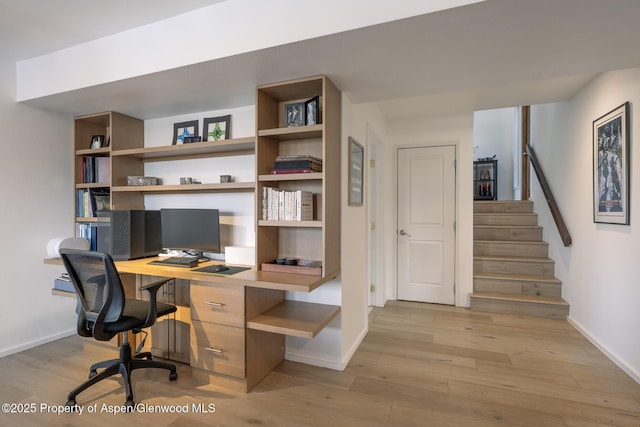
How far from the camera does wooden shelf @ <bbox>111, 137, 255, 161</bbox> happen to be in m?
2.40

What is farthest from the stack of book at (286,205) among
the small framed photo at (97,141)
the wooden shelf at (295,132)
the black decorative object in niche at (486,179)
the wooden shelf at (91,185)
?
→ the black decorative object in niche at (486,179)

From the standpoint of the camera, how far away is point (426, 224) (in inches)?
153

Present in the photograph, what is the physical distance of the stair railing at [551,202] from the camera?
3.29 meters

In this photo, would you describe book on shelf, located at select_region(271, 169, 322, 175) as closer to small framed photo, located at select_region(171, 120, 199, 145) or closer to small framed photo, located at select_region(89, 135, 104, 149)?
small framed photo, located at select_region(171, 120, 199, 145)

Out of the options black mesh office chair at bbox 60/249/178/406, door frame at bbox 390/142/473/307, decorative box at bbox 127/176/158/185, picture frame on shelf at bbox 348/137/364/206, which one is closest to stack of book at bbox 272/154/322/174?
picture frame on shelf at bbox 348/137/364/206

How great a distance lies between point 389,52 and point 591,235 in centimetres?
266

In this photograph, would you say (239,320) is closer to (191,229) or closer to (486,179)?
(191,229)

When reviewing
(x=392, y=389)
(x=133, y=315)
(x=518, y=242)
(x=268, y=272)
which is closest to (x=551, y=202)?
(x=518, y=242)

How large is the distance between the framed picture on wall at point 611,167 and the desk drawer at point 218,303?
2895mm

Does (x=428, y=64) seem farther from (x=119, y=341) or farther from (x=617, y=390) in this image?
(x=119, y=341)

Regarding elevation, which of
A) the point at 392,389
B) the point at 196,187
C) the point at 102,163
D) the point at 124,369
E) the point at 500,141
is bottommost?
the point at 392,389

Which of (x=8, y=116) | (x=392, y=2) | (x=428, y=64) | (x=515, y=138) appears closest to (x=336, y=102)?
(x=428, y=64)

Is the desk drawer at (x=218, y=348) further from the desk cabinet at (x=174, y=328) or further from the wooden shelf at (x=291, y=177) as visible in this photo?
the wooden shelf at (x=291, y=177)

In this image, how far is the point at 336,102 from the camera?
7.31ft
